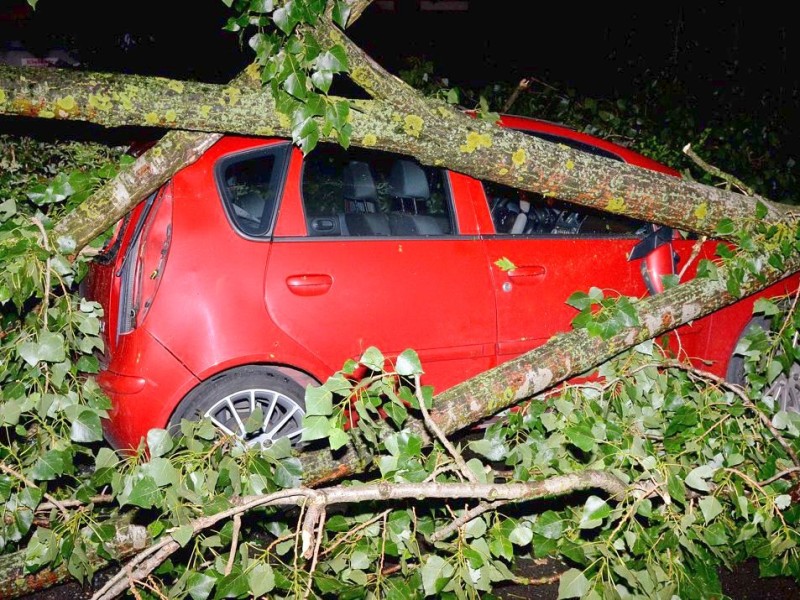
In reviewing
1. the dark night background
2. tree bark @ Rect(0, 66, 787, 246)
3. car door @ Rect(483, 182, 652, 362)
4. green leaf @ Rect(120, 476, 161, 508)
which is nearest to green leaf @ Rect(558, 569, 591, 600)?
green leaf @ Rect(120, 476, 161, 508)

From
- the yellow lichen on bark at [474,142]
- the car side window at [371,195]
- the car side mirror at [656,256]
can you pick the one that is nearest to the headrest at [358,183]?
the car side window at [371,195]

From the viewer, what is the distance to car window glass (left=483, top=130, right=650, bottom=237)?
3562 millimetres

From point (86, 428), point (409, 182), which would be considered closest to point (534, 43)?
point (409, 182)

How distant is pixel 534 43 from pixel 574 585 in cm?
953

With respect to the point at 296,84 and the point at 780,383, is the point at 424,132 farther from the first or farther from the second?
the point at 780,383

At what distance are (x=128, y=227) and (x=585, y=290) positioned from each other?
217 cm

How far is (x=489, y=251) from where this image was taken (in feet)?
10.9

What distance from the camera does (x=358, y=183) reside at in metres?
3.28

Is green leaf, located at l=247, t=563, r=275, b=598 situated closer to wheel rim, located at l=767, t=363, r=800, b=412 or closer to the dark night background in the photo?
wheel rim, located at l=767, t=363, r=800, b=412

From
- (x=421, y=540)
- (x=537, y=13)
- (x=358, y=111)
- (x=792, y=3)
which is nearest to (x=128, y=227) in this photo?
(x=358, y=111)

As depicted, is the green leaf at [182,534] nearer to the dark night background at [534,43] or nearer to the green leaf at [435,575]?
the green leaf at [435,575]

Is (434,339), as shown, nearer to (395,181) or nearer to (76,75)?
(395,181)

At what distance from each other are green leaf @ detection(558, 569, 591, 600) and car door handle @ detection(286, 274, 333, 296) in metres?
1.55

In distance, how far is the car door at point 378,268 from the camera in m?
3.04
